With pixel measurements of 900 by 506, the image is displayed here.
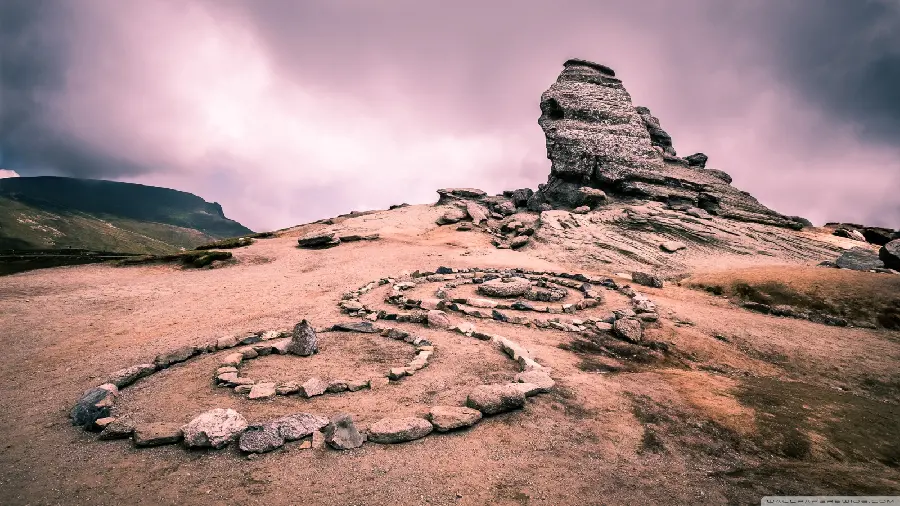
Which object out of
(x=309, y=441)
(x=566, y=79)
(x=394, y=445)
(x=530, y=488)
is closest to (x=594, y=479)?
(x=530, y=488)

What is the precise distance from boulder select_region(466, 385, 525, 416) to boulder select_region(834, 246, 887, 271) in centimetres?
3270

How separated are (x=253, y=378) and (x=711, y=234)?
131 feet

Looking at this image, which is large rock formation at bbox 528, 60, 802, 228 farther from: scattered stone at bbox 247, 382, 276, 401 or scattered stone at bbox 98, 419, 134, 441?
scattered stone at bbox 98, 419, 134, 441

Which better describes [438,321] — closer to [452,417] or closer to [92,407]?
[452,417]

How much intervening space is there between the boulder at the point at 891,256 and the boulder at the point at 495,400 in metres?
35.6

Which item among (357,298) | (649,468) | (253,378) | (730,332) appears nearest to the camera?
(649,468)

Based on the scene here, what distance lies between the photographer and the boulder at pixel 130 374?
9.82 metres

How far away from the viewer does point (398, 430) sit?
23.7ft

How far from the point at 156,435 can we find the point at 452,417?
18.3ft

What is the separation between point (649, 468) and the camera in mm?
6609

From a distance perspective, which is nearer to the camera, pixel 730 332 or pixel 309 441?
pixel 309 441

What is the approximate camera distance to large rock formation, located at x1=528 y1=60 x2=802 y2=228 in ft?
154

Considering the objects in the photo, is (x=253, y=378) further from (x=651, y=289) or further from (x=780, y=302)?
(x=780, y=302)

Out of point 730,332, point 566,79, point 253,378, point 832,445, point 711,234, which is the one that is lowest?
point 253,378
